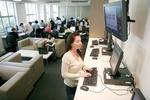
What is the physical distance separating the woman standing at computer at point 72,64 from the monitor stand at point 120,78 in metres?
0.26

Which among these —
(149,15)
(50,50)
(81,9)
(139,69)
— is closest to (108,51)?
(139,69)

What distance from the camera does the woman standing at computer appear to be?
1.96m

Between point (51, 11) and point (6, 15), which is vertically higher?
point (51, 11)

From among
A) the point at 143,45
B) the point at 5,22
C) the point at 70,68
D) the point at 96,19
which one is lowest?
the point at 70,68

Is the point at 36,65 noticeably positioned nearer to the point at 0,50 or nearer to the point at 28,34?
the point at 0,50

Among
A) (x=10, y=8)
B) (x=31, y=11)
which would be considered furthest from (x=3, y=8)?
(x=31, y=11)

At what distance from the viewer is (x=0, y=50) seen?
624 cm

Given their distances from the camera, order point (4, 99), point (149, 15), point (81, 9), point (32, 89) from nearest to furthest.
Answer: point (149, 15), point (4, 99), point (32, 89), point (81, 9)

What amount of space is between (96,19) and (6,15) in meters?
5.37

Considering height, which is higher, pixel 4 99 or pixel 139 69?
pixel 139 69

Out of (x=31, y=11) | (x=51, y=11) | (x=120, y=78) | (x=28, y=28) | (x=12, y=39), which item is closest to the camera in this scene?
(x=120, y=78)

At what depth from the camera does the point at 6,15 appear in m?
7.64

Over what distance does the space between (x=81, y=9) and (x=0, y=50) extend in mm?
10034

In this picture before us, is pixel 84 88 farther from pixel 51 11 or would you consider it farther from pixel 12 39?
pixel 51 11
